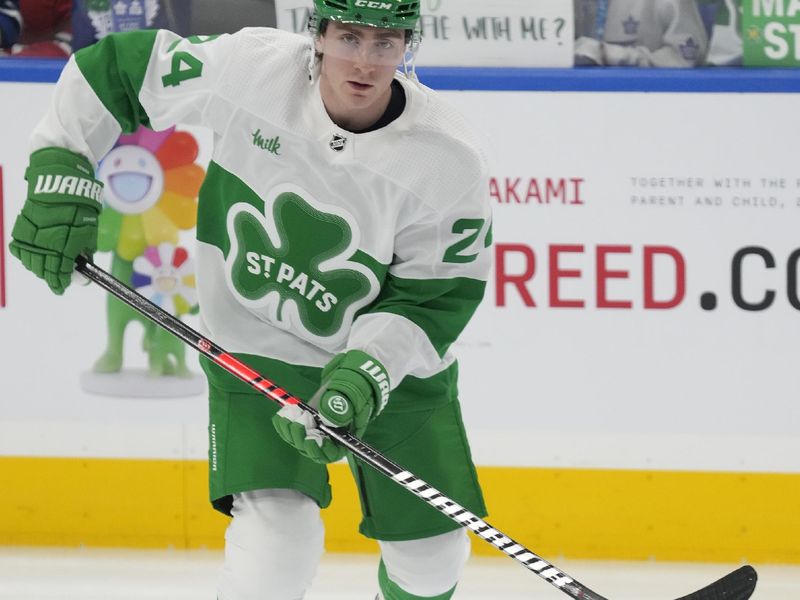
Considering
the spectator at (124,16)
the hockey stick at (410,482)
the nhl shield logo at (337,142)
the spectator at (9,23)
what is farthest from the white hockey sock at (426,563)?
the spectator at (9,23)

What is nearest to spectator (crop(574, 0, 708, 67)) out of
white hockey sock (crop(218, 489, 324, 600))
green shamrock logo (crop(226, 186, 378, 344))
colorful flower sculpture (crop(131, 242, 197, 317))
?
colorful flower sculpture (crop(131, 242, 197, 317))

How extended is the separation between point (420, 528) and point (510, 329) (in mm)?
921

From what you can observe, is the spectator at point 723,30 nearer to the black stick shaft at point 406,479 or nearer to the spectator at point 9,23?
the black stick shaft at point 406,479

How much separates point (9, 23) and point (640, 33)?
149cm

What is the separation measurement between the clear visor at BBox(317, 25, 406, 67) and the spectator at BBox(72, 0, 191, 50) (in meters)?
1.32

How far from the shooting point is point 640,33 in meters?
3.62

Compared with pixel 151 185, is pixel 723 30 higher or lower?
higher

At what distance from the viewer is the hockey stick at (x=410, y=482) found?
8.52 feet

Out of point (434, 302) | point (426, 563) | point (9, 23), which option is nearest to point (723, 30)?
point (434, 302)

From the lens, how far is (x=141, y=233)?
366 centimetres

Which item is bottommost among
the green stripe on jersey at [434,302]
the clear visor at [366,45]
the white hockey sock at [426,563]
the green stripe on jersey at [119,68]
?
the white hockey sock at [426,563]

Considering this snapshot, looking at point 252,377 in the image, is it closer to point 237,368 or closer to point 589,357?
point 237,368

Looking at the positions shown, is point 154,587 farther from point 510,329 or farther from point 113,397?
point 510,329

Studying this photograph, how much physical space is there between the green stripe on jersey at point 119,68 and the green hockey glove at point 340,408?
1.98 feet
